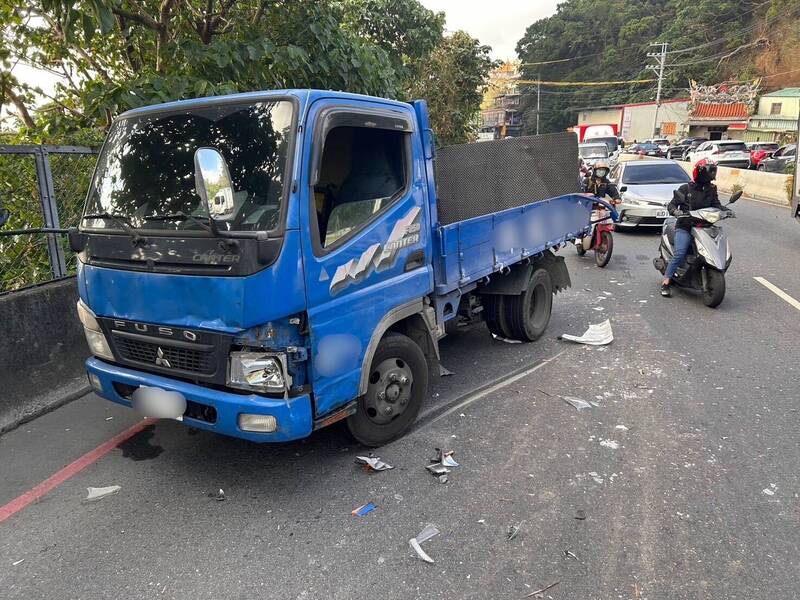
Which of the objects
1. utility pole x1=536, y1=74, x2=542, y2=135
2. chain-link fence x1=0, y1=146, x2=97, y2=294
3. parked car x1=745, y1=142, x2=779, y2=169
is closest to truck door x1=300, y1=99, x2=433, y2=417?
chain-link fence x1=0, y1=146, x2=97, y2=294

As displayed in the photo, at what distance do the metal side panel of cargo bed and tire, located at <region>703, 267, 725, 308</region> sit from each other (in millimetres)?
1687

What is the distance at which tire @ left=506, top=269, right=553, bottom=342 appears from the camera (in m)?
5.80

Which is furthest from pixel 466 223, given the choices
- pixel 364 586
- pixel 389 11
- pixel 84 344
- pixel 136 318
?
pixel 389 11

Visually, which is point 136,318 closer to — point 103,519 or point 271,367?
point 271,367

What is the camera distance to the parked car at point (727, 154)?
1073 inches

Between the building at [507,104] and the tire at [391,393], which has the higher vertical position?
the building at [507,104]

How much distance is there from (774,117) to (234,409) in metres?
54.1

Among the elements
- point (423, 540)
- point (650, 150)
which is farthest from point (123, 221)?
point (650, 150)

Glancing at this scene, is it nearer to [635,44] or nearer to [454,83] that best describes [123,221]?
[454,83]

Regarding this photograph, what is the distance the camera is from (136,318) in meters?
3.18

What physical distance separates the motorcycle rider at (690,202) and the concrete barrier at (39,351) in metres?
6.96

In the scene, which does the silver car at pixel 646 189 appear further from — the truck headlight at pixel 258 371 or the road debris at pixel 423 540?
the truck headlight at pixel 258 371

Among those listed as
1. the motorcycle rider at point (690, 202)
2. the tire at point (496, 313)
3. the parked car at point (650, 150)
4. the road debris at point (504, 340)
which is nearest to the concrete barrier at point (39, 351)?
the tire at point (496, 313)

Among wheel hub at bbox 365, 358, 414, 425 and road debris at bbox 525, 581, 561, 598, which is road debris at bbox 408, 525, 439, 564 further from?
wheel hub at bbox 365, 358, 414, 425
